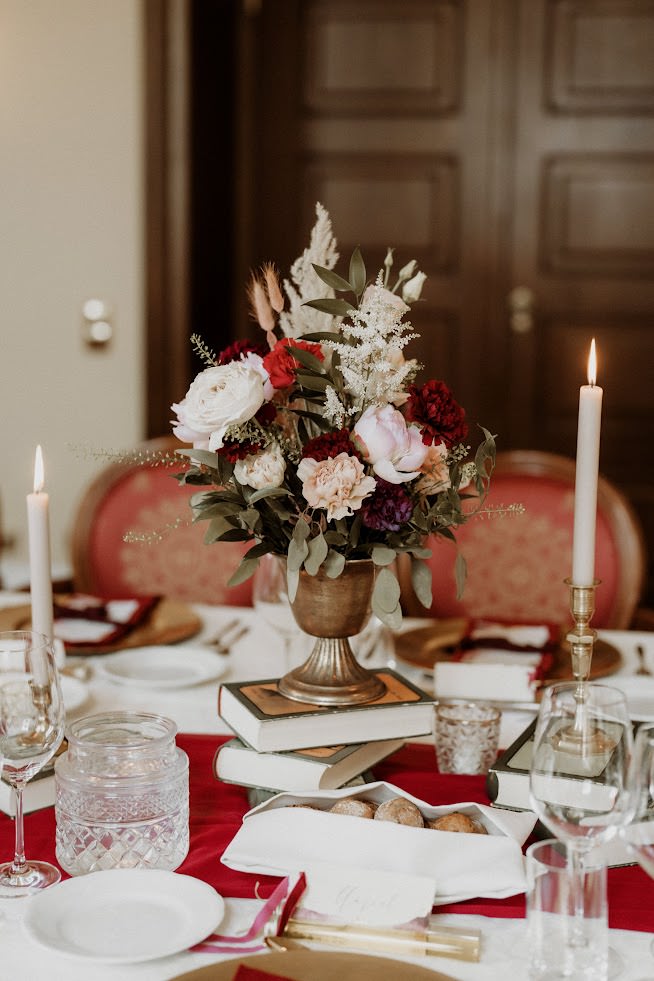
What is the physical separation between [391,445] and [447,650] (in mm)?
640

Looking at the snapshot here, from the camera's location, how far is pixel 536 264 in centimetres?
379

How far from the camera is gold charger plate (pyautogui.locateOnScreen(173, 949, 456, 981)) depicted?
31.5 inches

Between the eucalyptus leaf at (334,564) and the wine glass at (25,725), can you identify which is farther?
the eucalyptus leaf at (334,564)

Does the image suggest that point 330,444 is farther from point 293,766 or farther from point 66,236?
point 66,236

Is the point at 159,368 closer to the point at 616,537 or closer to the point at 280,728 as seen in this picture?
the point at 616,537

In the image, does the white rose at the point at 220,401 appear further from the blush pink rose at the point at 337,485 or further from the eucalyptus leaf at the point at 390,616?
the eucalyptus leaf at the point at 390,616

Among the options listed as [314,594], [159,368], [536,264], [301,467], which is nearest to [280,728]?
[314,594]

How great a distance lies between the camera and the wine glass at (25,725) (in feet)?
3.16

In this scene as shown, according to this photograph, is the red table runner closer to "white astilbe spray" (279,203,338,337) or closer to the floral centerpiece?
the floral centerpiece

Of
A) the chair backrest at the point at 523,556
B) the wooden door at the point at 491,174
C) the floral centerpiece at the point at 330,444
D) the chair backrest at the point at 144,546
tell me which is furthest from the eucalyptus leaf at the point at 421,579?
the wooden door at the point at 491,174

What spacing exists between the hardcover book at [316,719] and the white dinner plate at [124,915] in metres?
0.20

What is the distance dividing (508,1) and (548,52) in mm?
202

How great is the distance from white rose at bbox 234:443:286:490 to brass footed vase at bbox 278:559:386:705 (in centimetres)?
12

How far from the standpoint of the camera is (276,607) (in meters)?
1.42
